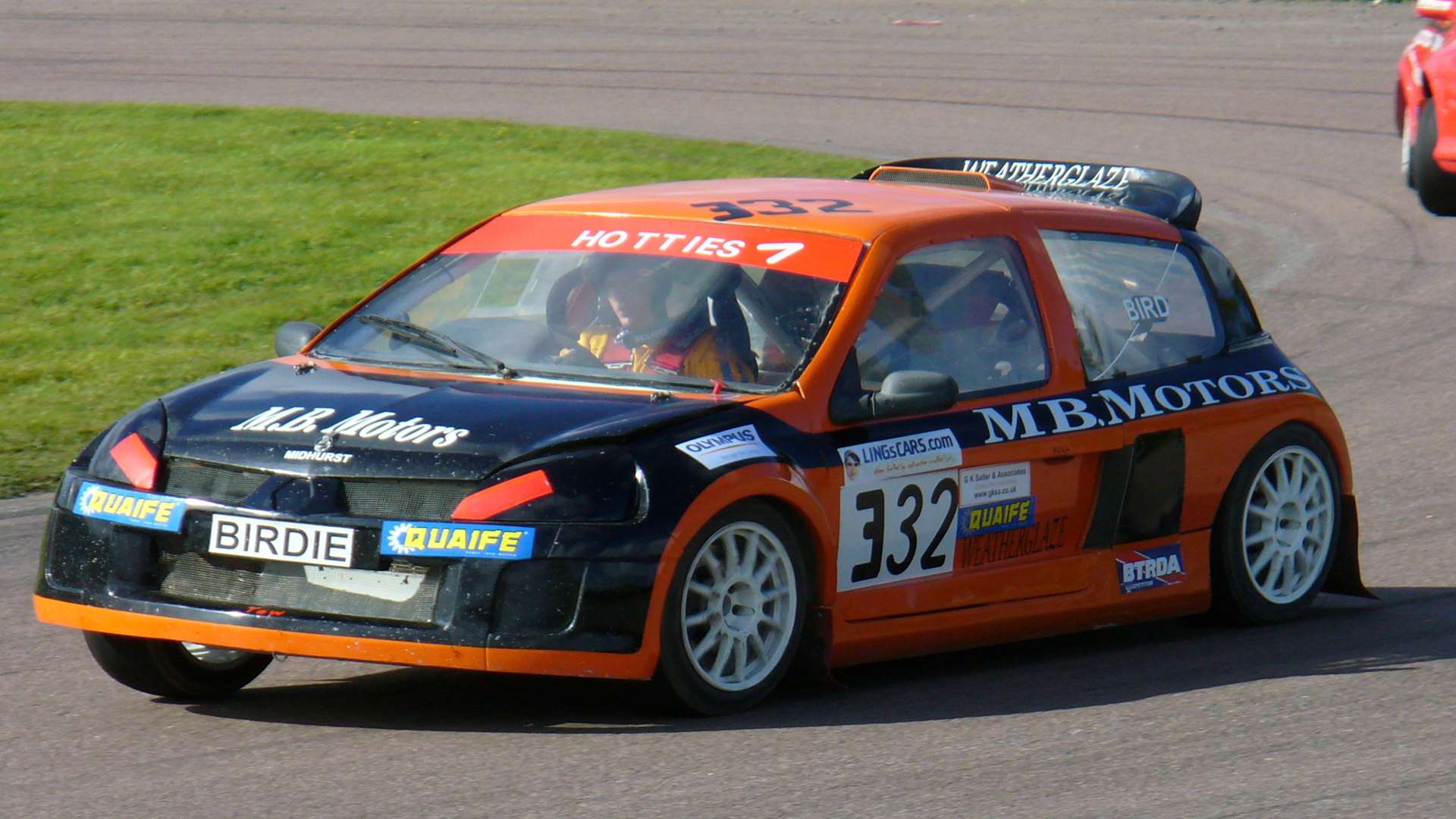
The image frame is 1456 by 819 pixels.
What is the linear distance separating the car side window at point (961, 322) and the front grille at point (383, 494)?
1.38m

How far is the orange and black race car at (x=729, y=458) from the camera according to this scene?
18.3ft

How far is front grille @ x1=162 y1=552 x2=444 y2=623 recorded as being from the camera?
555 centimetres

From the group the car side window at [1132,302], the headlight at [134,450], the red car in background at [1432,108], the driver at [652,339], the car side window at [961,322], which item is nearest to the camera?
the headlight at [134,450]

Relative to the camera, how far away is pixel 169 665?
6047 millimetres

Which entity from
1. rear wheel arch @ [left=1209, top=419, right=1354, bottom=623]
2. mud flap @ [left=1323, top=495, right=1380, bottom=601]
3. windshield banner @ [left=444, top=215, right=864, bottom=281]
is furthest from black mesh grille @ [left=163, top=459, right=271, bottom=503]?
mud flap @ [left=1323, top=495, right=1380, bottom=601]

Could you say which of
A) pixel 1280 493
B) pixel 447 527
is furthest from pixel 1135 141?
pixel 447 527

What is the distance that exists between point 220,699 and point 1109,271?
124 inches

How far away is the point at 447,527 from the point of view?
5.51m

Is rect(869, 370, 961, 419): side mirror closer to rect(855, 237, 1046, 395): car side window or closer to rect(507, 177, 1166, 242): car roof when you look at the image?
rect(855, 237, 1046, 395): car side window

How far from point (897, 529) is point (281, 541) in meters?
1.72

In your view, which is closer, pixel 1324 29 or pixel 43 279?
pixel 43 279

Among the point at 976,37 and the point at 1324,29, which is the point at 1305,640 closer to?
the point at 976,37

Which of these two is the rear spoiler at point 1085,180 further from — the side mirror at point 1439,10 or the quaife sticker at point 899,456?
the side mirror at point 1439,10

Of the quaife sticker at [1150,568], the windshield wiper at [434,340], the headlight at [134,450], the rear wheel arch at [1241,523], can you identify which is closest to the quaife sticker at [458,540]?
the headlight at [134,450]
